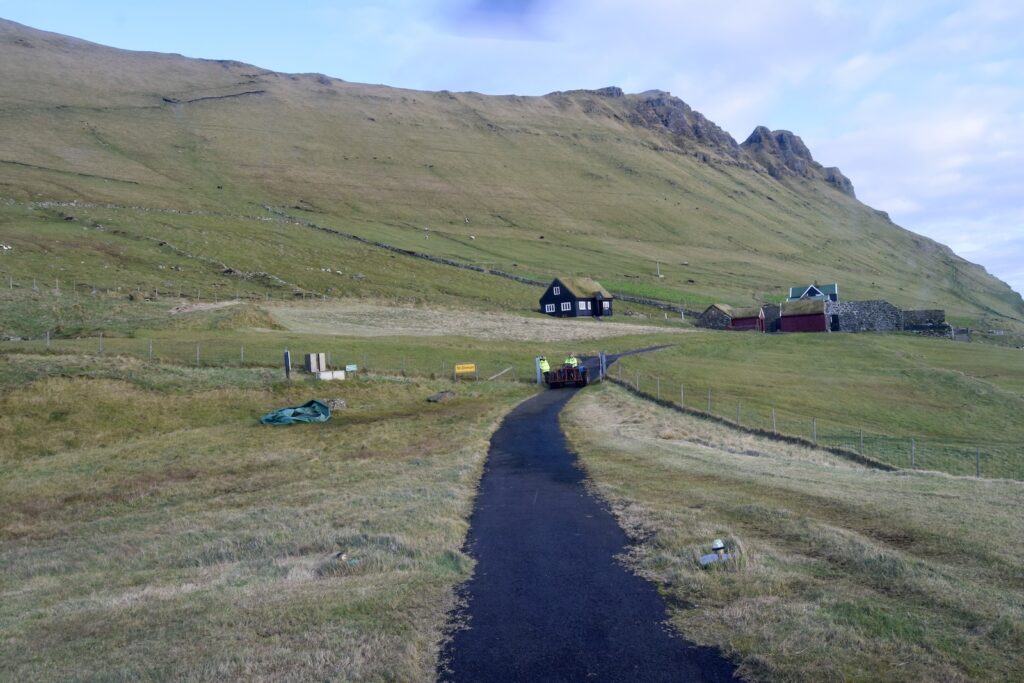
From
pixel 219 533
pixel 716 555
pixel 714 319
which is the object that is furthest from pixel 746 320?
pixel 716 555

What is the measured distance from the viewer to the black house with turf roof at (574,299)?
10812 cm

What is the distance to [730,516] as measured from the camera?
1512 cm

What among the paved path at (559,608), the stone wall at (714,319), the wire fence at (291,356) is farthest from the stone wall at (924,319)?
the paved path at (559,608)

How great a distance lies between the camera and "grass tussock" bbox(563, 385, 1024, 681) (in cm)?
839

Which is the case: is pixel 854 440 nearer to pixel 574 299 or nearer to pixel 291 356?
pixel 291 356

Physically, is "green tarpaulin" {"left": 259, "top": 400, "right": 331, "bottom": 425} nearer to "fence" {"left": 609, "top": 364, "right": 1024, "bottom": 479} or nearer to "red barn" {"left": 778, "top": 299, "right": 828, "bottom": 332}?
"fence" {"left": 609, "top": 364, "right": 1024, "bottom": 479}

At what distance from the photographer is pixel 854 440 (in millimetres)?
36125

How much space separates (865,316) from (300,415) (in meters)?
94.1

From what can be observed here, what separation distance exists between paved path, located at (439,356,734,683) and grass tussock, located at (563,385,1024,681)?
48 centimetres

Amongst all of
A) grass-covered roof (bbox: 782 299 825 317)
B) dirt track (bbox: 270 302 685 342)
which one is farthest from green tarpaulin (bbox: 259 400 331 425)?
grass-covered roof (bbox: 782 299 825 317)

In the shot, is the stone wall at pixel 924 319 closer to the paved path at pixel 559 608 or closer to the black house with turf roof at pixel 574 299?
the black house with turf roof at pixel 574 299

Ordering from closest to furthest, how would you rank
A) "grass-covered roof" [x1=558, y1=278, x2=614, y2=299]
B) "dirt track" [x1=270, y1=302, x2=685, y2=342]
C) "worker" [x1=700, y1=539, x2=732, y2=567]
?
"worker" [x1=700, y1=539, x2=732, y2=567] → "dirt track" [x1=270, y1=302, x2=685, y2=342] → "grass-covered roof" [x1=558, y1=278, x2=614, y2=299]

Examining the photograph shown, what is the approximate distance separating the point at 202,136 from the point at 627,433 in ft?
607

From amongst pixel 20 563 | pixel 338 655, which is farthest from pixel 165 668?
pixel 20 563
